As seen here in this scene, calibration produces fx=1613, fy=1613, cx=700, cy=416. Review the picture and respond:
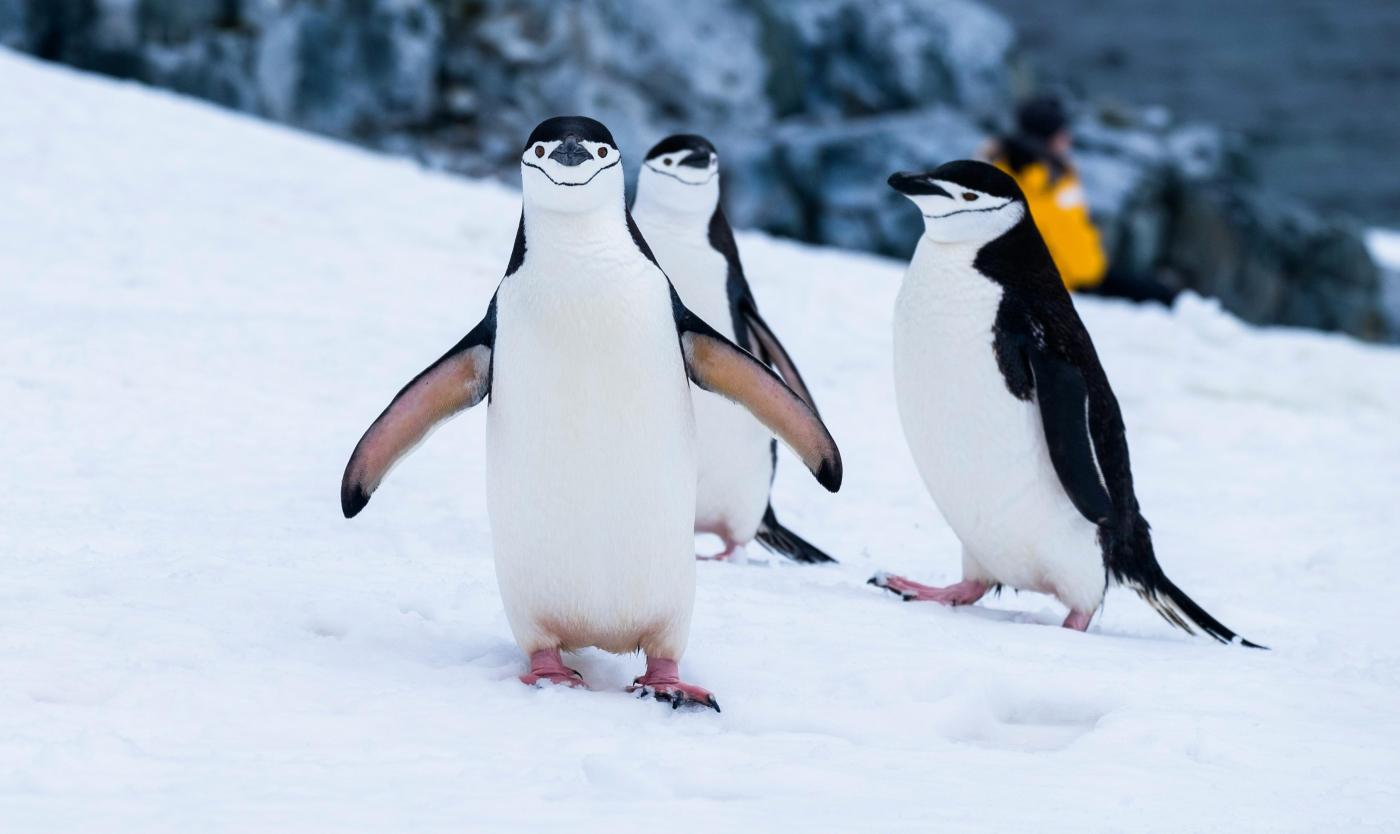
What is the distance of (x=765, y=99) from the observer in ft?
62.1

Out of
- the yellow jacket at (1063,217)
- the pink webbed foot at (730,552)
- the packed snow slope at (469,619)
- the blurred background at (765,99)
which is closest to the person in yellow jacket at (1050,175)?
the yellow jacket at (1063,217)

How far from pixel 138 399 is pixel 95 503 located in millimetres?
1087

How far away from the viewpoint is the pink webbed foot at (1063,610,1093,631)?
352cm

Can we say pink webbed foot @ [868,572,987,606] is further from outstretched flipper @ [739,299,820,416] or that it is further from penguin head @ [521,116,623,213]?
penguin head @ [521,116,623,213]

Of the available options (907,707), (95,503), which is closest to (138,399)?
(95,503)

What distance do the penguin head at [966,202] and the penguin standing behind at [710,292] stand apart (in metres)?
0.56

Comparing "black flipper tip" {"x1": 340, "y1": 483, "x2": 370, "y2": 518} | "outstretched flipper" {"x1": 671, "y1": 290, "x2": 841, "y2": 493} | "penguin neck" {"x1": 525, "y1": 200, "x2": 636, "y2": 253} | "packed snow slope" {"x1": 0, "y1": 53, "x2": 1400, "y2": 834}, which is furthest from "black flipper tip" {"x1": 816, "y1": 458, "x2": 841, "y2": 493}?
"black flipper tip" {"x1": 340, "y1": 483, "x2": 370, "y2": 518}

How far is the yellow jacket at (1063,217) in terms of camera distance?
7.83 meters

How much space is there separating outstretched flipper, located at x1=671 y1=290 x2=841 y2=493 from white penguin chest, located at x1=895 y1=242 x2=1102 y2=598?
948 millimetres

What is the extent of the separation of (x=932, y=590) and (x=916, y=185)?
0.91 metres

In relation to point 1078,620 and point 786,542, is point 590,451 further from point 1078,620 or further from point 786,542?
point 786,542

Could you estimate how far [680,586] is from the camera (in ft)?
8.54

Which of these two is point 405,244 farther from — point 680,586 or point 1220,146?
point 1220,146

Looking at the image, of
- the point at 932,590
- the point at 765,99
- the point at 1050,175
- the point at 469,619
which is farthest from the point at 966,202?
the point at 765,99
